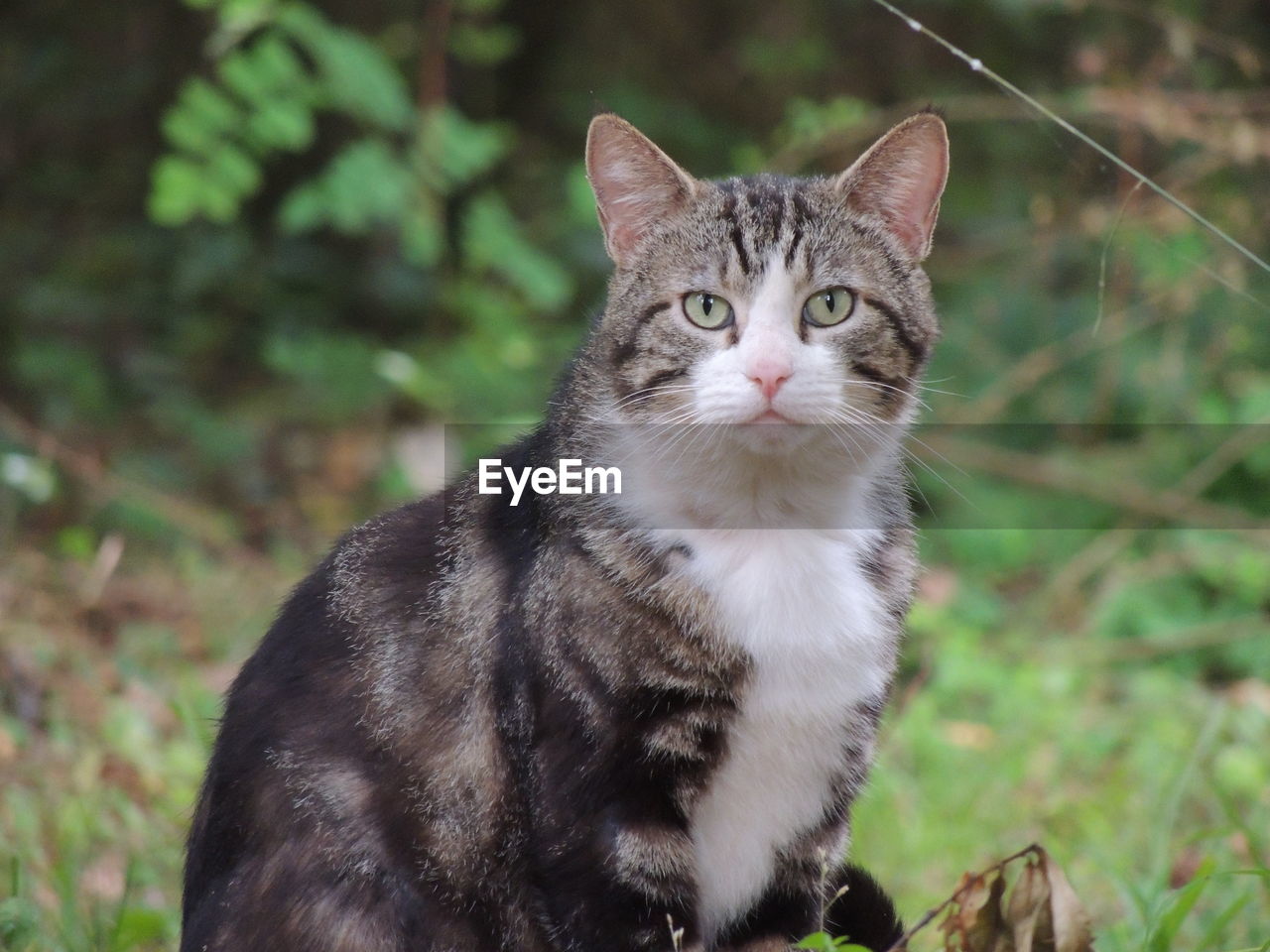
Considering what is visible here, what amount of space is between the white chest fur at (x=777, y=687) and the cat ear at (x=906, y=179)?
603 millimetres

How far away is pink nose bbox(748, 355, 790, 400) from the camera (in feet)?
7.46

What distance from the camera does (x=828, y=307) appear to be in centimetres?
245

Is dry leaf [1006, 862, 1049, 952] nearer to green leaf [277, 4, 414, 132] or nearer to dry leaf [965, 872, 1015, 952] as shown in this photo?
dry leaf [965, 872, 1015, 952]

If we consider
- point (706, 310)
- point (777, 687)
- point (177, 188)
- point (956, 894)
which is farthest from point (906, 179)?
point (177, 188)

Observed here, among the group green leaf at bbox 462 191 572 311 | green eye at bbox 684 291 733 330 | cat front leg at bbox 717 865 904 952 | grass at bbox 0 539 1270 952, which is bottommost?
grass at bbox 0 539 1270 952

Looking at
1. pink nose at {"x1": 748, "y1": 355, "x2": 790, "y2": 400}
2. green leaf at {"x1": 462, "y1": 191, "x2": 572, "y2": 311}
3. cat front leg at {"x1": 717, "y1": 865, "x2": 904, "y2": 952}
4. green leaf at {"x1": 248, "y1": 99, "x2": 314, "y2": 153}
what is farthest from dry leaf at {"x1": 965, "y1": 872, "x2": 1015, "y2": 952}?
green leaf at {"x1": 248, "y1": 99, "x2": 314, "y2": 153}

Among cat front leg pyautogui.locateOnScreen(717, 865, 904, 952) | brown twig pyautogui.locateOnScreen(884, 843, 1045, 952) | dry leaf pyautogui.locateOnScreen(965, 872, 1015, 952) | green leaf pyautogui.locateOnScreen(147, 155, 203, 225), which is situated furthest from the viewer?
green leaf pyautogui.locateOnScreen(147, 155, 203, 225)

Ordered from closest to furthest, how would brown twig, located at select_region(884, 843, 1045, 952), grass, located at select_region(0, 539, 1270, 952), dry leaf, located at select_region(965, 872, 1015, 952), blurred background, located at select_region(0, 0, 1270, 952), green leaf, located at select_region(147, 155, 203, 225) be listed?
brown twig, located at select_region(884, 843, 1045, 952), dry leaf, located at select_region(965, 872, 1015, 952), grass, located at select_region(0, 539, 1270, 952), blurred background, located at select_region(0, 0, 1270, 952), green leaf, located at select_region(147, 155, 203, 225)

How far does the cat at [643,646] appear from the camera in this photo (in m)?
2.20

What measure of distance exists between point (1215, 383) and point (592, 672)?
396 cm

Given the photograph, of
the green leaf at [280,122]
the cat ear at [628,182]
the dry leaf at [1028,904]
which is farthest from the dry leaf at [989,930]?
the green leaf at [280,122]

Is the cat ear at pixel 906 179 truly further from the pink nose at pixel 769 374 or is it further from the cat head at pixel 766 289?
the pink nose at pixel 769 374

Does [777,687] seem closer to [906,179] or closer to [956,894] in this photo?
[956,894]

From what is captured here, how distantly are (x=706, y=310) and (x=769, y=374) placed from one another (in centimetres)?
24
